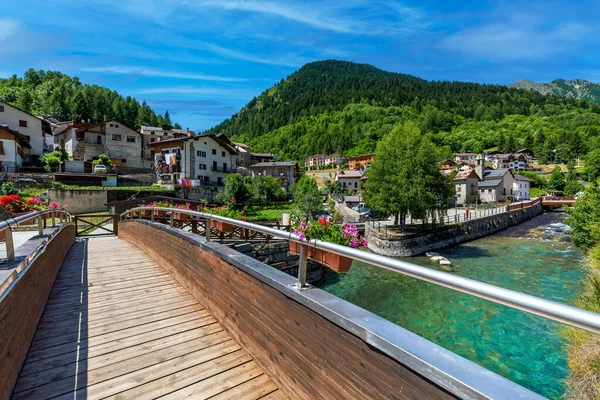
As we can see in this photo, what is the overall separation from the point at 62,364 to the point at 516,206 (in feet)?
184

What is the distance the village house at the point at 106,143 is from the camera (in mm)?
48250

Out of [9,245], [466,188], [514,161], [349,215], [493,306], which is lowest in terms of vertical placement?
[493,306]

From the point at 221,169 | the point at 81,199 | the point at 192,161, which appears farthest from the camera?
the point at 221,169

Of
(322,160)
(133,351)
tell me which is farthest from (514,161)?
(133,351)

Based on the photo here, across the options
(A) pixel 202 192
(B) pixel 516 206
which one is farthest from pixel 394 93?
(A) pixel 202 192

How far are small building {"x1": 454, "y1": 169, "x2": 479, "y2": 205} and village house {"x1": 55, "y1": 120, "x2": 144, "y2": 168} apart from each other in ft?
193

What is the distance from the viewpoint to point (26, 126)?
4309 cm

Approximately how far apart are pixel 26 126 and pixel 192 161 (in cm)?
2414

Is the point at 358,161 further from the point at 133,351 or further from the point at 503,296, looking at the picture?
the point at 503,296

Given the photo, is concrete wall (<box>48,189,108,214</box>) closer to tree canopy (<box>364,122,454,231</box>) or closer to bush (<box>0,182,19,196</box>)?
bush (<box>0,182,19,196</box>)

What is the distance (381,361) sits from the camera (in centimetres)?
163

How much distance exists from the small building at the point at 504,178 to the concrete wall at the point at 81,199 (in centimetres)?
6507

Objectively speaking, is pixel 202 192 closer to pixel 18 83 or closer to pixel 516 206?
pixel 516 206

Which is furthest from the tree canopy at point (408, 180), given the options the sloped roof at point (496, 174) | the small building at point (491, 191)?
the sloped roof at point (496, 174)
